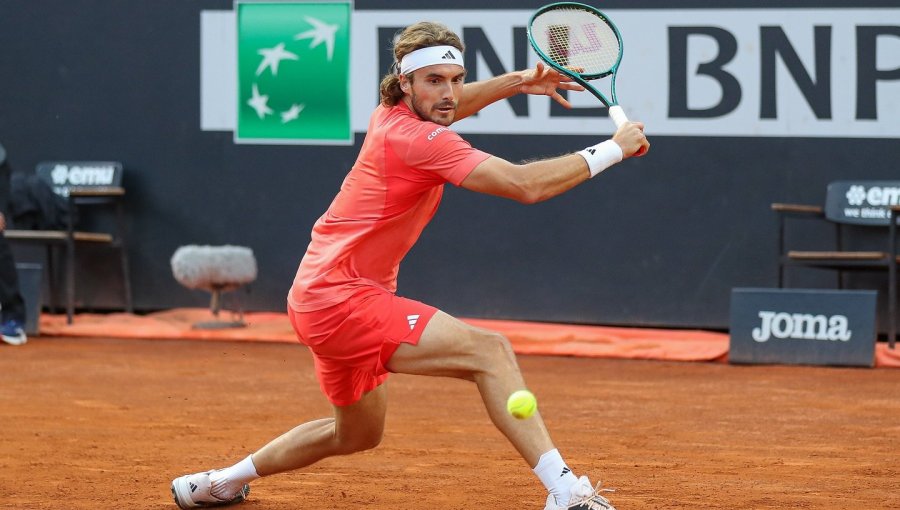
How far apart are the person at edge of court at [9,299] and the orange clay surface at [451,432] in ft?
0.91

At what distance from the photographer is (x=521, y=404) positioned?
3.51 meters

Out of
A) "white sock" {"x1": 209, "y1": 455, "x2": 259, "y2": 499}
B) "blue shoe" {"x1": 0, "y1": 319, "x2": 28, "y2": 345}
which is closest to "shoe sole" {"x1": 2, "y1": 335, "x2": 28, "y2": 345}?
"blue shoe" {"x1": 0, "y1": 319, "x2": 28, "y2": 345}

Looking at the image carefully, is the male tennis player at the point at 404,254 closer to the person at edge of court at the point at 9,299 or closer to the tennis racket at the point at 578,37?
the tennis racket at the point at 578,37

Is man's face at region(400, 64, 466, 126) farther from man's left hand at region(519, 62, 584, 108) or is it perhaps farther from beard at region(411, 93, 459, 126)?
man's left hand at region(519, 62, 584, 108)

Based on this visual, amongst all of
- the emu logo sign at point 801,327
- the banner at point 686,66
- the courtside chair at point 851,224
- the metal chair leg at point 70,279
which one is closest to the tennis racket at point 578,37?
the emu logo sign at point 801,327

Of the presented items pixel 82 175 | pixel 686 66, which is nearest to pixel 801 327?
pixel 686 66

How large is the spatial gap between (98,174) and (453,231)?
2.75 meters

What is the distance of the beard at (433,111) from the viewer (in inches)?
150

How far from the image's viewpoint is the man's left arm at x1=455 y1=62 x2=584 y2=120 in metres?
4.38

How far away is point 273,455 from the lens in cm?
412

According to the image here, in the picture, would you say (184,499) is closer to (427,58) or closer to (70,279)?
(427,58)

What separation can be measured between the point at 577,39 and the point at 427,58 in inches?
36.3

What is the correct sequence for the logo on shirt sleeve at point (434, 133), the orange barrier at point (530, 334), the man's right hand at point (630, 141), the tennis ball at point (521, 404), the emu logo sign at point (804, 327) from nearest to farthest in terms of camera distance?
the tennis ball at point (521, 404), the logo on shirt sleeve at point (434, 133), the man's right hand at point (630, 141), the emu logo sign at point (804, 327), the orange barrier at point (530, 334)

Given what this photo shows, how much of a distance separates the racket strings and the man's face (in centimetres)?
74
